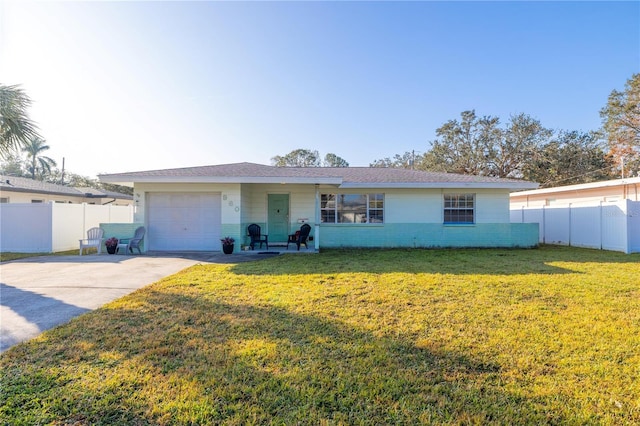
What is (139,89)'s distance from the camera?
11.1m

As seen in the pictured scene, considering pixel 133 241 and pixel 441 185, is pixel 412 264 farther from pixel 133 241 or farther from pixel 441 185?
pixel 133 241

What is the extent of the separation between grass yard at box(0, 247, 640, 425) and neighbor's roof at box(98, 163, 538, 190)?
538 cm

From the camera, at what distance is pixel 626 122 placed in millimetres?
22328

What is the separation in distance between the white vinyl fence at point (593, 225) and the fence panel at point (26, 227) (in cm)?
2095

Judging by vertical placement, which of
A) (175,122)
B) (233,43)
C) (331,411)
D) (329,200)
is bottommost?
(331,411)

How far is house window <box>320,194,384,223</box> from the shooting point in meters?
12.8

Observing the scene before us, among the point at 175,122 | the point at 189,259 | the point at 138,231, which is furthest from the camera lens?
the point at 175,122

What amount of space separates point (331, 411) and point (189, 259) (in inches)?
328

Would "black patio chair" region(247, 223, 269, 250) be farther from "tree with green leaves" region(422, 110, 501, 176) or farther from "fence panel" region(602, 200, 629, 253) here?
"tree with green leaves" region(422, 110, 501, 176)

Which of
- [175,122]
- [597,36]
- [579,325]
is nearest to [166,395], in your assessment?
[579,325]

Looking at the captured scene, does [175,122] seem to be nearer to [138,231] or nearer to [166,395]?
[138,231]

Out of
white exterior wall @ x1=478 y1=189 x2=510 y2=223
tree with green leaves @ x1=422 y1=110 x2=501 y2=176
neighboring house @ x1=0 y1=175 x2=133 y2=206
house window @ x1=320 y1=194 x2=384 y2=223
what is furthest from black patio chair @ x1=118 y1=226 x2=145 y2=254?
tree with green leaves @ x1=422 y1=110 x2=501 y2=176

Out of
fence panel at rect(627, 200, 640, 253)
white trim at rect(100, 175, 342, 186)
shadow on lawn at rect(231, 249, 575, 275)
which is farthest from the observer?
fence panel at rect(627, 200, 640, 253)

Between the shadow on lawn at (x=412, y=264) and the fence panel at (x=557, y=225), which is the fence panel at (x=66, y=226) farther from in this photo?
the fence panel at (x=557, y=225)
